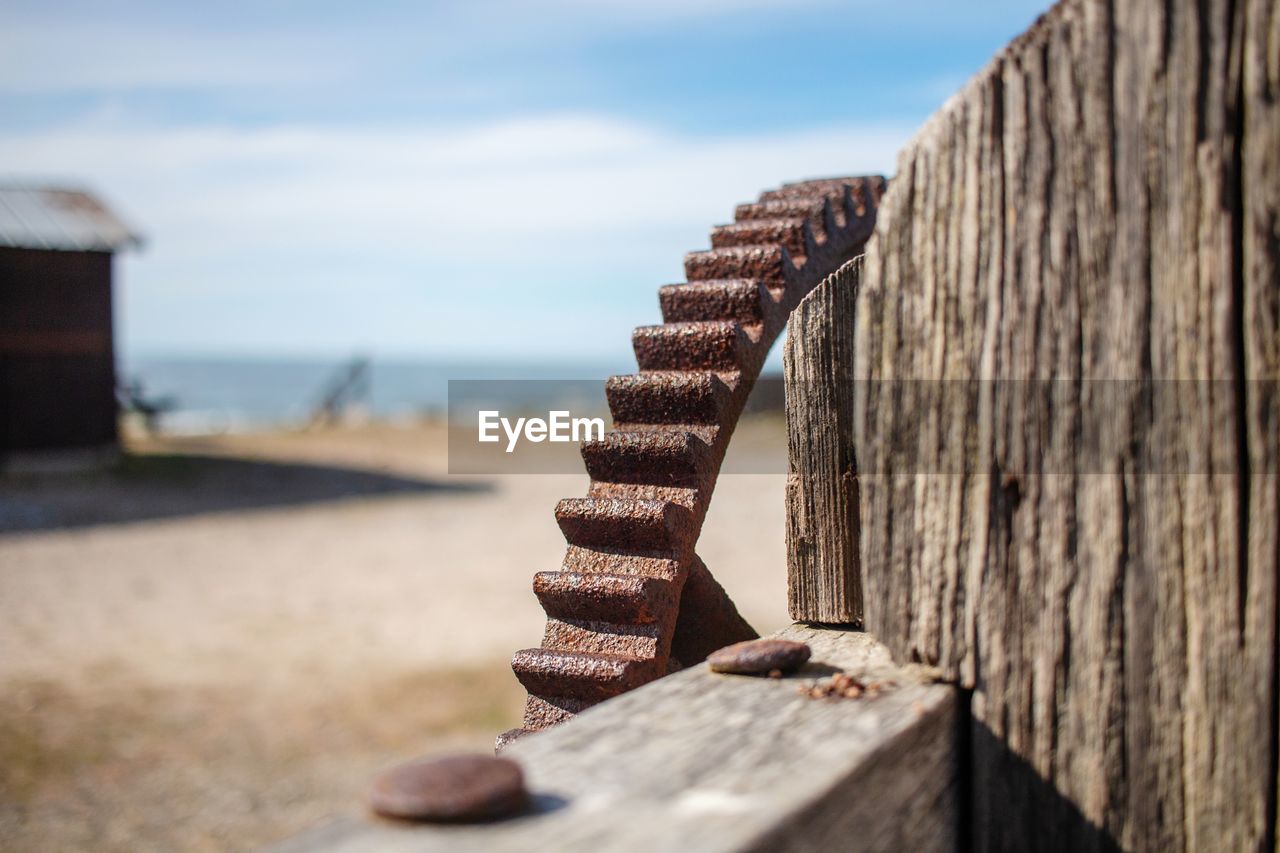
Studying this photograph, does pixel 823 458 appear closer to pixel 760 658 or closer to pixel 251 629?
pixel 760 658

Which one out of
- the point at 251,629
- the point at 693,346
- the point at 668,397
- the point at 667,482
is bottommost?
the point at 251,629

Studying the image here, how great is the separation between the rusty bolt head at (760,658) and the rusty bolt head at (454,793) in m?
0.39

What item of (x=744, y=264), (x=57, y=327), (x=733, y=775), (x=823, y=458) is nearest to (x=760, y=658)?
(x=733, y=775)

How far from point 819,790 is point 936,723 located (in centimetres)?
29

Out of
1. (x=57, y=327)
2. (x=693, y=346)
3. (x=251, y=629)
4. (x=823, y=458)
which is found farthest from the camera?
(x=57, y=327)

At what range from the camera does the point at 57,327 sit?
21.9 metres

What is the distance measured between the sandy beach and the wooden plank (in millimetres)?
606

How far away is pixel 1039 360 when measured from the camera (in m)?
1.14

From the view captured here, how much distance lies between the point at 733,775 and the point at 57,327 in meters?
23.9

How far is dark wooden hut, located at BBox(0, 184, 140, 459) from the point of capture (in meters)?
21.1

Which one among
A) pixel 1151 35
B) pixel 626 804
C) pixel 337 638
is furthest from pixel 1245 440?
pixel 337 638

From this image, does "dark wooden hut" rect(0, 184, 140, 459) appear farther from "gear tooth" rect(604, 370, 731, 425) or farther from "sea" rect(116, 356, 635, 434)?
"gear tooth" rect(604, 370, 731, 425)

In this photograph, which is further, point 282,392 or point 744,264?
point 282,392

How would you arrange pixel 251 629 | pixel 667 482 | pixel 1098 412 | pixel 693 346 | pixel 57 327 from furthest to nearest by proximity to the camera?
1. pixel 57 327
2. pixel 251 629
3. pixel 693 346
4. pixel 667 482
5. pixel 1098 412
